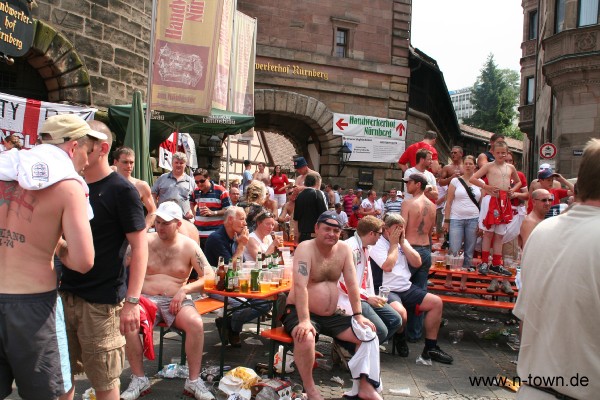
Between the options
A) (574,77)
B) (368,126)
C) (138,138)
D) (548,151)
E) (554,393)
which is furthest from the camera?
(368,126)

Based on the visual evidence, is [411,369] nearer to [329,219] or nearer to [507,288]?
[329,219]

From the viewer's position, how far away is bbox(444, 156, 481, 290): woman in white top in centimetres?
839

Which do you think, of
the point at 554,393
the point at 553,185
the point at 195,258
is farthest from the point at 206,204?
the point at 554,393

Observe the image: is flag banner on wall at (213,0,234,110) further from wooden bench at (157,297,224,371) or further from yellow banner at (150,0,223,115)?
wooden bench at (157,297,224,371)

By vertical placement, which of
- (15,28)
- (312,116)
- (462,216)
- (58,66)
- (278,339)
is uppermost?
(312,116)

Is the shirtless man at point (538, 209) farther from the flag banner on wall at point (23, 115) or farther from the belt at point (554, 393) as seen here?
the flag banner on wall at point (23, 115)

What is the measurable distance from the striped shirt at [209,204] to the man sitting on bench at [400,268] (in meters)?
2.93

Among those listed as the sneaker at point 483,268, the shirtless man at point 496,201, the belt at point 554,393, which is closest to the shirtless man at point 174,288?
the belt at point 554,393

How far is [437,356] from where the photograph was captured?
240 inches

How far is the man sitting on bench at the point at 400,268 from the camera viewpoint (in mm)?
6379

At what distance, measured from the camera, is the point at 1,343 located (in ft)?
8.94

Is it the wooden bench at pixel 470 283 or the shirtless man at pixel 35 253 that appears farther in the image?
the wooden bench at pixel 470 283

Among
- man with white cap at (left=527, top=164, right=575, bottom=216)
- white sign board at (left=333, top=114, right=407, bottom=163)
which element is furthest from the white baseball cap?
white sign board at (left=333, top=114, right=407, bottom=163)

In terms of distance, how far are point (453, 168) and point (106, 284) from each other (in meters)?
8.06
